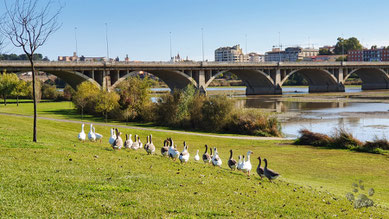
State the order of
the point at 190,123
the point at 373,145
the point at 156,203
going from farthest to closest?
1. the point at 190,123
2. the point at 373,145
3. the point at 156,203

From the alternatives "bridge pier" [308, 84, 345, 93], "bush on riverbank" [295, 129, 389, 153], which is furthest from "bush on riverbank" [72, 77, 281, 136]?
"bridge pier" [308, 84, 345, 93]

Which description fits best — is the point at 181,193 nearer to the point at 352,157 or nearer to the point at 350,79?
the point at 352,157

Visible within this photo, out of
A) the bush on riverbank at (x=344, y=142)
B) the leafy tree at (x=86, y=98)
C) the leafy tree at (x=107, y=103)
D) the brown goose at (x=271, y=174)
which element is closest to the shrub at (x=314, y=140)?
the bush on riverbank at (x=344, y=142)

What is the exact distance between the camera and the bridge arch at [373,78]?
135 metres

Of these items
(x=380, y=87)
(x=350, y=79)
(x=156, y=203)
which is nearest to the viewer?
(x=156, y=203)

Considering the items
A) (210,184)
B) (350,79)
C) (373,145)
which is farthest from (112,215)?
(350,79)

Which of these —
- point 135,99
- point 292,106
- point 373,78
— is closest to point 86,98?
point 135,99

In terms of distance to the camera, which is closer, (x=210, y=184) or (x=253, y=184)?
(x=210, y=184)

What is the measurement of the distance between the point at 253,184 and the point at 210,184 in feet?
6.69

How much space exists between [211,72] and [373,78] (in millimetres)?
67696

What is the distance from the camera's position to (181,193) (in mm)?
11555

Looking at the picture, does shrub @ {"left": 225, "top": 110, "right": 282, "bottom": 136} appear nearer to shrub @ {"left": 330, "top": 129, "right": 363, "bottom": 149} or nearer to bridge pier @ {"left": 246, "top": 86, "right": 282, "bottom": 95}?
shrub @ {"left": 330, "top": 129, "right": 363, "bottom": 149}

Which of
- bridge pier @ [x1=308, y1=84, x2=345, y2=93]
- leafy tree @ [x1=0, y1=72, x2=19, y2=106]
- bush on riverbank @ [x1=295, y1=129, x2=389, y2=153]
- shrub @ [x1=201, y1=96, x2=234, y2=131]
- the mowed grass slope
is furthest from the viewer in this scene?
bridge pier @ [x1=308, y1=84, x2=345, y2=93]

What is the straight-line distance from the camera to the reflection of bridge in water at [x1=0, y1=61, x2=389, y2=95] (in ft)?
256
